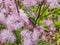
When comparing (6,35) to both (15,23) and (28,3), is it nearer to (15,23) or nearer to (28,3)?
(15,23)

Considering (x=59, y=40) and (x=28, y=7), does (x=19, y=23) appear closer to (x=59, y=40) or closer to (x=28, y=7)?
(x=28, y=7)

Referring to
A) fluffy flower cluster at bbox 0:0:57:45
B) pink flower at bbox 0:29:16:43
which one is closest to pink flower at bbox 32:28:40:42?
fluffy flower cluster at bbox 0:0:57:45

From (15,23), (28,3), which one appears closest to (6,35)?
(15,23)

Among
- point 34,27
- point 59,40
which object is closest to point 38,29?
point 34,27

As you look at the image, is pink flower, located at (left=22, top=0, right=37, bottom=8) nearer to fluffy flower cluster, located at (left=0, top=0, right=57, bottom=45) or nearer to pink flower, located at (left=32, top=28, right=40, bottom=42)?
fluffy flower cluster, located at (left=0, top=0, right=57, bottom=45)

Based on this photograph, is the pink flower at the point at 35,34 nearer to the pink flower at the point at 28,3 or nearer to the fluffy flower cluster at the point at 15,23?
the fluffy flower cluster at the point at 15,23

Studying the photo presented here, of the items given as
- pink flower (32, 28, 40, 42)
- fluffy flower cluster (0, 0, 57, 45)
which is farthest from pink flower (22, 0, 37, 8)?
pink flower (32, 28, 40, 42)

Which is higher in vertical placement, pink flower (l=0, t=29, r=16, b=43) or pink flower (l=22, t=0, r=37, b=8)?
pink flower (l=22, t=0, r=37, b=8)

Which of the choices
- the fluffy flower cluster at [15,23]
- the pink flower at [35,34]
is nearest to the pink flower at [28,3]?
the fluffy flower cluster at [15,23]

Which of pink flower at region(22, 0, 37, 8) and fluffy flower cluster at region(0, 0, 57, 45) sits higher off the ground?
pink flower at region(22, 0, 37, 8)

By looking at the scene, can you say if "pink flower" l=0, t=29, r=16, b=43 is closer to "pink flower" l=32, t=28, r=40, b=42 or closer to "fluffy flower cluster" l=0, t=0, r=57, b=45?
"fluffy flower cluster" l=0, t=0, r=57, b=45

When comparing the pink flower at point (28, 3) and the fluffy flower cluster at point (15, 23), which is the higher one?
the pink flower at point (28, 3)
